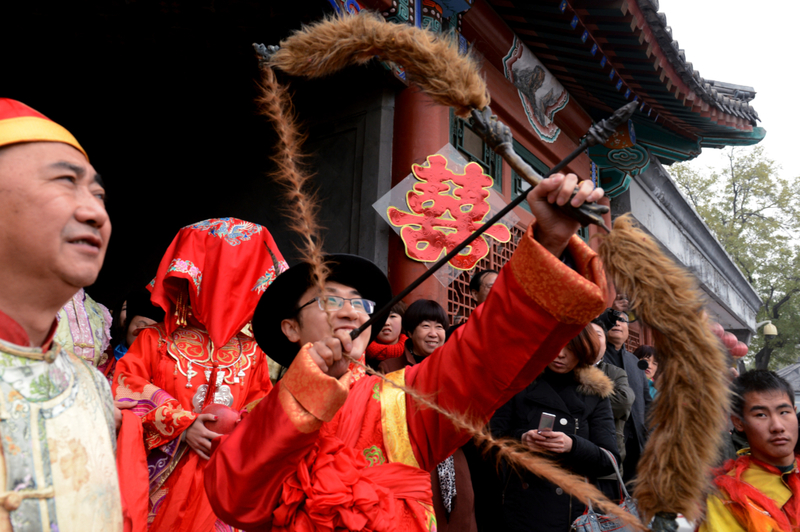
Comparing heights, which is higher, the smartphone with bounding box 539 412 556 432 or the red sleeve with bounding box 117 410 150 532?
the smartphone with bounding box 539 412 556 432

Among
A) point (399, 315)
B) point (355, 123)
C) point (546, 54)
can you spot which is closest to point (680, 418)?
point (399, 315)

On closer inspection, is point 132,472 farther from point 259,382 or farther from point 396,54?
point 396,54

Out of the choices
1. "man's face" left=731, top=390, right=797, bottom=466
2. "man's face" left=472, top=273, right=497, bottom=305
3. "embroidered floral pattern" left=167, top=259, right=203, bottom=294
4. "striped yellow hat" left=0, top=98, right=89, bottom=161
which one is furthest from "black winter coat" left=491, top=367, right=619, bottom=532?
→ "striped yellow hat" left=0, top=98, right=89, bottom=161

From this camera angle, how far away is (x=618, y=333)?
3.77 meters

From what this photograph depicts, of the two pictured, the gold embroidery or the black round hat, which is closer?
the gold embroidery

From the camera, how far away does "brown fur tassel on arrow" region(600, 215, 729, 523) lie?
3.25ft

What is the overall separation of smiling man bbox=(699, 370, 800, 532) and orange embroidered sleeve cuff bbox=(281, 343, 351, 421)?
1.54m

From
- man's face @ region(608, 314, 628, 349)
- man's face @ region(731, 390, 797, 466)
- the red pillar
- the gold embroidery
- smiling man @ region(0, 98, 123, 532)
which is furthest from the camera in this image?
the red pillar

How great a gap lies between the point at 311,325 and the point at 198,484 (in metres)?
0.87

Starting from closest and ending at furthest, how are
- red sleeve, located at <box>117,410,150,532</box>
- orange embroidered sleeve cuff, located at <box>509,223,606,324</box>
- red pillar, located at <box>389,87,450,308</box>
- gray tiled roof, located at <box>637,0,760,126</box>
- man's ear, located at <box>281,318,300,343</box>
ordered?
1. orange embroidered sleeve cuff, located at <box>509,223,606,324</box>
2. red sleeve, located at <box>117,410,150,532</box>
3. man's ear, located at <box>281,318,300,343</box>
4. red pillar, located at <box>389,87,450,308</box>
5. gray tiled roof, located at <box>637,0,760,126</box>

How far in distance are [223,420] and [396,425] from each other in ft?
2.84

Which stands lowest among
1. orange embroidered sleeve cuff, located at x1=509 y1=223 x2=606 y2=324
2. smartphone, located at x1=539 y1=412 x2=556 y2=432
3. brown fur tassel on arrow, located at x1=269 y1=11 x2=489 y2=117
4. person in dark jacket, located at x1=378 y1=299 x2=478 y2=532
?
person in dark jacket, located at x1=378 y1=299 x2=478 y2=532

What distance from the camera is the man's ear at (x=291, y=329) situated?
1747 millimetres

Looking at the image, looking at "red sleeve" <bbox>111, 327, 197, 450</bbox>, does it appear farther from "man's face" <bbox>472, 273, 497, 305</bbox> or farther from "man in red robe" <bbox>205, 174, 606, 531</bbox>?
"man's face" <bbox>472, 273, 497, 305</bbox>
